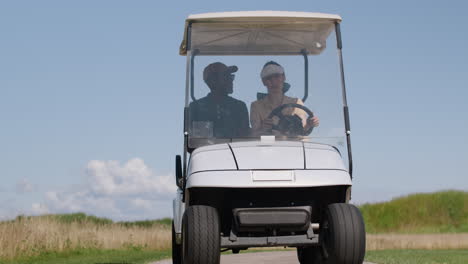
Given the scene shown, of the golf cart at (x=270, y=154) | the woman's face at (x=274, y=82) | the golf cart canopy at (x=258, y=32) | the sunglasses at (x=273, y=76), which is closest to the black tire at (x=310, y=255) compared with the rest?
the golf cart at (x=270, y=154)

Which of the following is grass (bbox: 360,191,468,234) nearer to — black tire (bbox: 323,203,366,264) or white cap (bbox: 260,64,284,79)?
white cap (bbox: 260,64,284,79)

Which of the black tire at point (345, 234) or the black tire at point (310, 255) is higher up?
the black tire at point (345, 234)

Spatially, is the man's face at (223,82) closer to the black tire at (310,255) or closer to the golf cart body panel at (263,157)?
the golf cart body panel at (263,157)

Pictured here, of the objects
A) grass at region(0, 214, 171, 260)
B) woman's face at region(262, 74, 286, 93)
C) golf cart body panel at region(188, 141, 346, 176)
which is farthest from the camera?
grass at region(0, 214, 171, 260)

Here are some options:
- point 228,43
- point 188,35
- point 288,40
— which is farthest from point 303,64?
point 188,35

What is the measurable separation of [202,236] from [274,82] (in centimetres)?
→ 242

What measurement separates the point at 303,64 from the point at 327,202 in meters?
2.07

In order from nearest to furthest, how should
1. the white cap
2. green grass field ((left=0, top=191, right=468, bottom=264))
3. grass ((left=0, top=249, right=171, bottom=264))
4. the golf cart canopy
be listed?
the golf cart canopy, the white cap, green grass field ((left=0, top=191, right=468, bottom=264)), grass ((left=0, top=249, right=171, bottom=264))

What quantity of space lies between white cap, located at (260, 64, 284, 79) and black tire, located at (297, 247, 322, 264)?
2.08 metres

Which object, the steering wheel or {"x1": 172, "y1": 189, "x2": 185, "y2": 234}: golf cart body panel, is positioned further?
the steering wheel

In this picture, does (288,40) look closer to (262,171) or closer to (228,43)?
(228,43)

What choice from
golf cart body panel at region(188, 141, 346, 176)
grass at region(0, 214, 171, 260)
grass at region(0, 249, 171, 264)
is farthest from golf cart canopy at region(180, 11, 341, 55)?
grass at region(0, 214, 171, 260)

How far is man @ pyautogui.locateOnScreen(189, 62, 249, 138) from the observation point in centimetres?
832

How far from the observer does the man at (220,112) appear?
8.32 m
